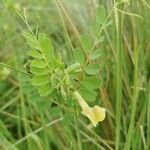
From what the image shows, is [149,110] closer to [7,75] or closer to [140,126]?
[140,126]

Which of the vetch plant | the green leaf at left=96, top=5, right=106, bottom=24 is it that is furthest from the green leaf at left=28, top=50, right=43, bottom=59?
the green leaf at left=96, top=5, right=106, bottom=24

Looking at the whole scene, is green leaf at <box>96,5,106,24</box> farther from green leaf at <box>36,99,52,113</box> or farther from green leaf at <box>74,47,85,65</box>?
green leaf at <box>36,99,52,113</box>

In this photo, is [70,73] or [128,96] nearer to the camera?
[70,73]

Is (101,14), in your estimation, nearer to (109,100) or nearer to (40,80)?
(40,80)

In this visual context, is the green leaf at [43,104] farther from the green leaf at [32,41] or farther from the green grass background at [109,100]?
the green leaf at [32,41]

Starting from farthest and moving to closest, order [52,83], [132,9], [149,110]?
1. [132,9]
2. [149,110]
3. [52,83]

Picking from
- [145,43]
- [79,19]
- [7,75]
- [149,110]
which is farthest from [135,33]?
[7,75]
